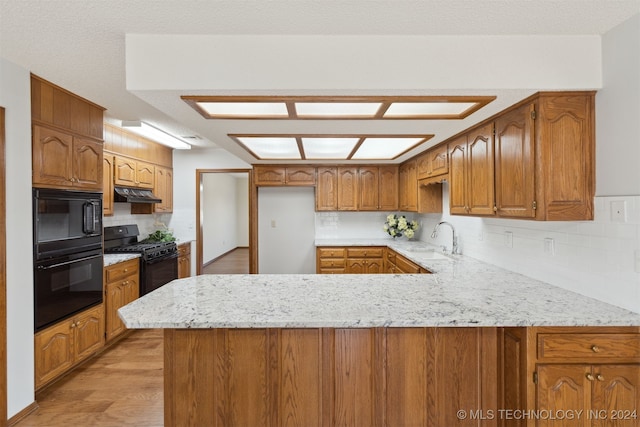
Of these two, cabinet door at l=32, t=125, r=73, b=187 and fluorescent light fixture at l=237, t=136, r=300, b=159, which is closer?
cabinet door at l=32, t=125, r=73, b=187

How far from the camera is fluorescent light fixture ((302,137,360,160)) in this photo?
2.97 meters

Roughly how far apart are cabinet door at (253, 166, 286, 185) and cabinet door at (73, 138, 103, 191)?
6.69 feet

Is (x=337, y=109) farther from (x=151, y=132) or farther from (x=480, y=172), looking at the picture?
(x=151, y=132)

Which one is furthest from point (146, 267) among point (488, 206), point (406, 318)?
point (488, 206)

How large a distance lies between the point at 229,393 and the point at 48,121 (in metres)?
2.45

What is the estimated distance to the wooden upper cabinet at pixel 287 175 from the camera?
184 inches

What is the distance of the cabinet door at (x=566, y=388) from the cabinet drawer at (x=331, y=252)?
310 centimetres

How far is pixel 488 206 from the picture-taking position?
91.0 inches

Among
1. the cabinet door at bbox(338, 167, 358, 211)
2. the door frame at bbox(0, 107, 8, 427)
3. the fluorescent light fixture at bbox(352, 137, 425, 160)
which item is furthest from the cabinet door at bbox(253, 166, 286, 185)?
the door frame at bbox(0, 107, 8, 427)

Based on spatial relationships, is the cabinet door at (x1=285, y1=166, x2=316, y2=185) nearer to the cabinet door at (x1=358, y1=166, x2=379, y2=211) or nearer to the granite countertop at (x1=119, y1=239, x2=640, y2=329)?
the cabinet door at (x1=358, y1=166, x2=379, y2=211)

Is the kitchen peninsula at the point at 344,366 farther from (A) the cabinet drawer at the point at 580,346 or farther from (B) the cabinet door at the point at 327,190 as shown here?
(B) the cabinet door at the point at 327,190

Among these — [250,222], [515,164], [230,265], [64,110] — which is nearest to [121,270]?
[64,110]

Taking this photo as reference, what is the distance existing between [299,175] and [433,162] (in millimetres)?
2013

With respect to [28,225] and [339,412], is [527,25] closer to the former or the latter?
[339,412]
